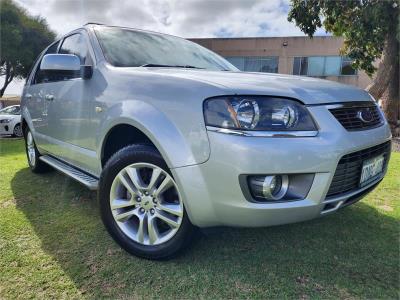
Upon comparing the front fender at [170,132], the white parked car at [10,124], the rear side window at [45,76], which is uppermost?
the rear side window at [45,76]

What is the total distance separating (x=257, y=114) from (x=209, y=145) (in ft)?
1.00

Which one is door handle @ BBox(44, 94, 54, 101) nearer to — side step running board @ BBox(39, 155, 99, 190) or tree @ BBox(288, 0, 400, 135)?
side step running board @ BBox(39, 155, 99, 190)

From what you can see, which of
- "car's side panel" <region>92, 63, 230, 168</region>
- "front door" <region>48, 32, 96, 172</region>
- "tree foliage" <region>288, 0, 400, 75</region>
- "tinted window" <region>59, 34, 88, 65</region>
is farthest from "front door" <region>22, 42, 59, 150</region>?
"tree foliage" <region>288, 0, 400, 75</region>

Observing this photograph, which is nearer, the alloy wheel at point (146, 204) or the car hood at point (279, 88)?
the car hood at point (279, 88)

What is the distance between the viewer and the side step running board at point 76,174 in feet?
8.70

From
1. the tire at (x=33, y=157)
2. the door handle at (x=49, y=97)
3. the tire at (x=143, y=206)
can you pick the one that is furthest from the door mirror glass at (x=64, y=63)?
the tire at (x=33, y=157)

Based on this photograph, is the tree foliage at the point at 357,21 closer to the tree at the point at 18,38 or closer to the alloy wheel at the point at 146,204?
the alloy wheel at the point at 146,204

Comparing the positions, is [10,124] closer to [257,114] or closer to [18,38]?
[18,38]

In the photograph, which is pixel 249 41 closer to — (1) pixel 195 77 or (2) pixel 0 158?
(2) pixel 0 158

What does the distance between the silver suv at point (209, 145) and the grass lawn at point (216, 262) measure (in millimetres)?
218

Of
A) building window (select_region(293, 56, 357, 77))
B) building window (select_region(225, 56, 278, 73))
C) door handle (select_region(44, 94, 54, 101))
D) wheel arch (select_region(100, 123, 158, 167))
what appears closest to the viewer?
wheel arch (select_region(100, 123, 158, 167))

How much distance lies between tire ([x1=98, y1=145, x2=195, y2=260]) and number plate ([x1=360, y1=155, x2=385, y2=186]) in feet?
3.67

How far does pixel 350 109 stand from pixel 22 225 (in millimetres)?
2665

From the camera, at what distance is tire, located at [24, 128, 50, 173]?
14.3ft
